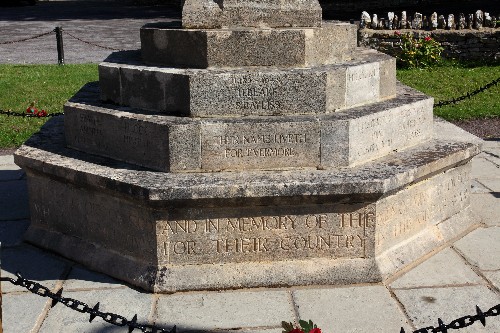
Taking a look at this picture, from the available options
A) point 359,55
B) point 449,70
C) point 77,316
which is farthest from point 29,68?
point 77,316

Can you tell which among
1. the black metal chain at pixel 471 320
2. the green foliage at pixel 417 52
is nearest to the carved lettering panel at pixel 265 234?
the black metal chain at pixel 471 320

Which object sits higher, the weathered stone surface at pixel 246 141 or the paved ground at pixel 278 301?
the weathered stone surface at pixel 246 141

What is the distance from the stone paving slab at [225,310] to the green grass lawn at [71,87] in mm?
5202

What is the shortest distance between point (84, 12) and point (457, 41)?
20407 mm

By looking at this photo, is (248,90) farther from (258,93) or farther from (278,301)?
(278,301)

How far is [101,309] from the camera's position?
4.50 m

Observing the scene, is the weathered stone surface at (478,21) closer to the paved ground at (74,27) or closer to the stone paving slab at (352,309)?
the paved ground at (74,27)

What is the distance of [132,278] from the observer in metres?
4.83

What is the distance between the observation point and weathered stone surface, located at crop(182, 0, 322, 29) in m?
5.29

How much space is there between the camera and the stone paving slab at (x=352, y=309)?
4.24 metres

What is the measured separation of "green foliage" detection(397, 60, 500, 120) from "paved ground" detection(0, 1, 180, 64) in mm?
7335

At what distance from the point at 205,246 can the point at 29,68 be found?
10.7m

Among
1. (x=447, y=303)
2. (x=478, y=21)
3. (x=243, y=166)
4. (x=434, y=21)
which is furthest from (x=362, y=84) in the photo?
(x=478, y=21)

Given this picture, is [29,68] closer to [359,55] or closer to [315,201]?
[359,55]
